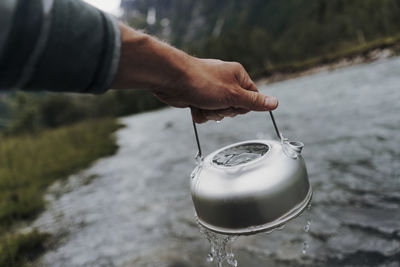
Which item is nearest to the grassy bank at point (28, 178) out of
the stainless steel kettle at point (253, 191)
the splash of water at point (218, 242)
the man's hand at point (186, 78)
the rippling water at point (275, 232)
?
the rippling water at point (275, 232)

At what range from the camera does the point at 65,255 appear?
3.91 metres

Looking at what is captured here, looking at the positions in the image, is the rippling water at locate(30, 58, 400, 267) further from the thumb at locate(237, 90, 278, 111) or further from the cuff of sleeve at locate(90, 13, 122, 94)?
the cuff of sleeve at locate(90, 13, 122, 94)

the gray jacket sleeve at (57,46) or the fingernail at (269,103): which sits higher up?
the gray jacket sleeve at (57,46)

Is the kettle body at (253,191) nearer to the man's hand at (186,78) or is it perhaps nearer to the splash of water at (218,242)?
the splash of water at (218,242)

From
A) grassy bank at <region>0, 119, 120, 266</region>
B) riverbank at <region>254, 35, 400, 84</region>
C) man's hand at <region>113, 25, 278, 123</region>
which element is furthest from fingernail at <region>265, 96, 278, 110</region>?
riverbank at <region>254, 35, 400, 84</region>

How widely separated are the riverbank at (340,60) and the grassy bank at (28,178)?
33447 mm

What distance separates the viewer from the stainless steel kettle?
1447mm

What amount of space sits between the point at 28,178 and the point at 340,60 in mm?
41296

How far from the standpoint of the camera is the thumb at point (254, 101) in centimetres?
154

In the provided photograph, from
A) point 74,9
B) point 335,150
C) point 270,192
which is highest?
point 74,9

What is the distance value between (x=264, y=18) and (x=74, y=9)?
159 metres

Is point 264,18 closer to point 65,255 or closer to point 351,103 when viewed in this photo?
point 351,103

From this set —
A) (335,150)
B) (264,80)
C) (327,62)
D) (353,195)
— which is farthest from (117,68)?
(264,80)

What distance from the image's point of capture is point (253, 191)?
145 cm
